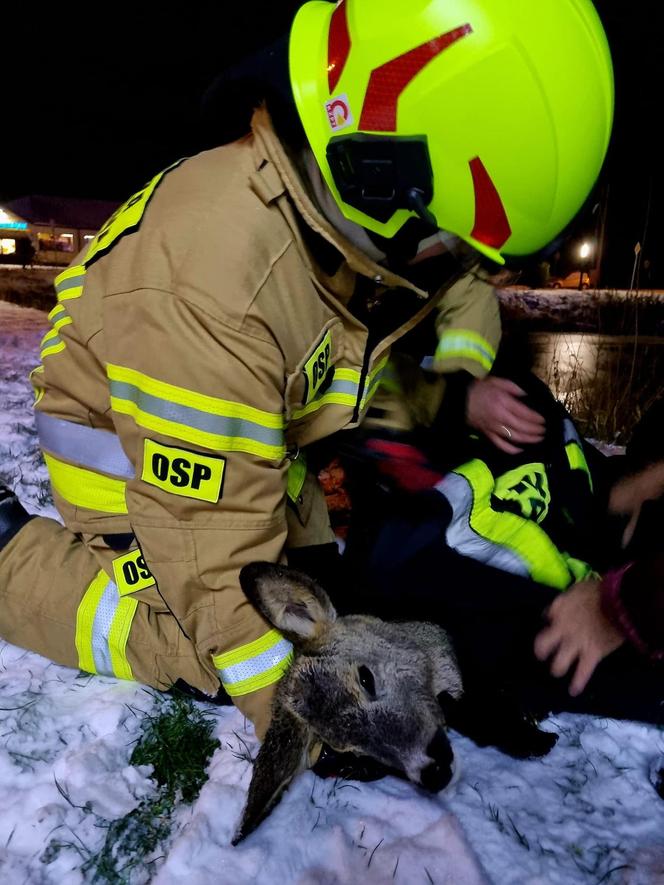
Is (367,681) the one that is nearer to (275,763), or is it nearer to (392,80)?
(275,763)

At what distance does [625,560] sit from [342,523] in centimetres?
221

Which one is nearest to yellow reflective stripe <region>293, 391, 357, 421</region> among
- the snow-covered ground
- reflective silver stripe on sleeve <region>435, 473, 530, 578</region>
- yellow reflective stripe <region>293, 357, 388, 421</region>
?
yellow reflective stripe <region>293, 357, 388, 421</region>

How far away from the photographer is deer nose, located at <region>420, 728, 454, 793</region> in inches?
78.1

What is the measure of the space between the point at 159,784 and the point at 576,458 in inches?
88.0

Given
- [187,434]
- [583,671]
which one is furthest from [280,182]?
[583,671]

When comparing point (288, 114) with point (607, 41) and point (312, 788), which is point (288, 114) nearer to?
point (607, 41)

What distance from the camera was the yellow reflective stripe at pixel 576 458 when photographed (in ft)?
9.59

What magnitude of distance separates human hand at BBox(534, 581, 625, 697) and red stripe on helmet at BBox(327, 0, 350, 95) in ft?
6.33

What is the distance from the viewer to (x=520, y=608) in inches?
91.2

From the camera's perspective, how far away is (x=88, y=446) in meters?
2.51

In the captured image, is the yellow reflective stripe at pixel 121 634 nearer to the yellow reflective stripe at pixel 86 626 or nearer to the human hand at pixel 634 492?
the yellow reflective stripe at pixel 86 626

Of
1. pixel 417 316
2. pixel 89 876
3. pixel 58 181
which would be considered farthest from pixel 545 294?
pixel 58 181

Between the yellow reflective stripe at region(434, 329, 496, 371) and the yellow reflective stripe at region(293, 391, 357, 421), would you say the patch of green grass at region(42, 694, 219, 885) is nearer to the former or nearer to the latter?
the yellow reflective stripe at region(293, 391, 357, 421)

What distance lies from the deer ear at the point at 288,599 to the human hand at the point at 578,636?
789 mm
